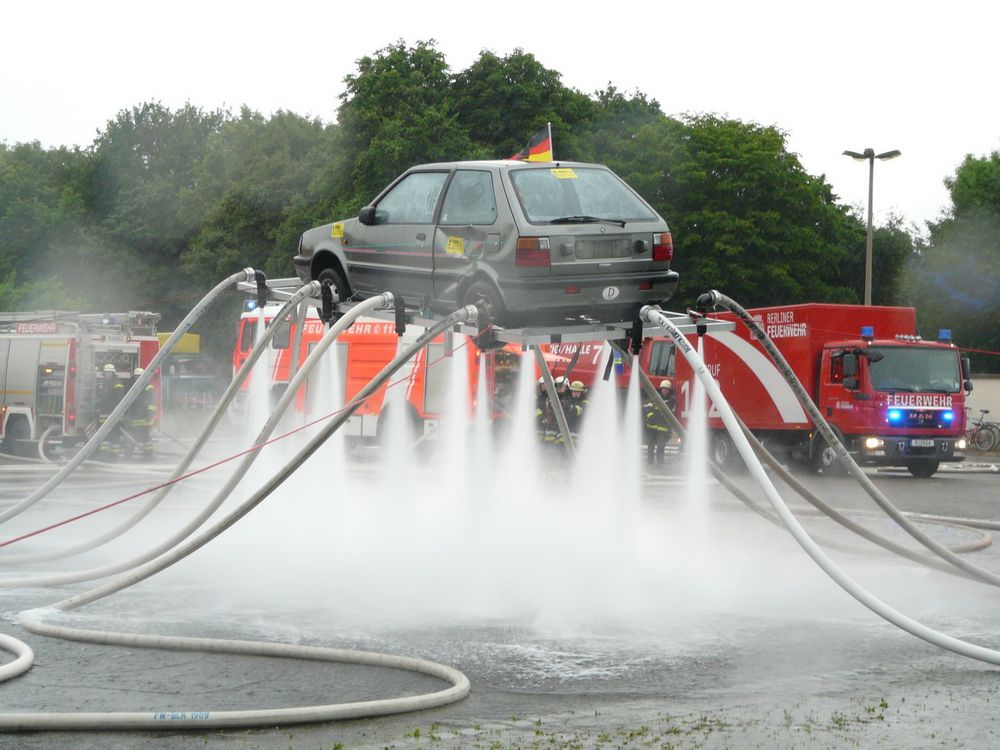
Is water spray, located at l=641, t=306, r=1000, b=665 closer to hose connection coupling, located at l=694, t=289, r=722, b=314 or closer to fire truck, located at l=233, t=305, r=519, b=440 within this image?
hose connection coupling, located at l=694, t=289, r=722, b=314

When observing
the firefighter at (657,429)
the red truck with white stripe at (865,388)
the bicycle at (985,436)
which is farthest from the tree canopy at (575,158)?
the red truck with white stripe at (865,388)

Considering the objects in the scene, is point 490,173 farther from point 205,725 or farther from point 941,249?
point 941,249

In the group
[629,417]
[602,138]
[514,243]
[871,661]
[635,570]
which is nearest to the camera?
[871,661]

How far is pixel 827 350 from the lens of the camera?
84.0ft

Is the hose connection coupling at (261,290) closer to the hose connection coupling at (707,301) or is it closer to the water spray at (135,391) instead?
the water spray at (135,391)

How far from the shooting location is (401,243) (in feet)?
37.0

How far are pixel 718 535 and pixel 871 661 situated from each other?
6.69 meters

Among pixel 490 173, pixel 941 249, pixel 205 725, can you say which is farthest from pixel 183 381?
pixel 205 725

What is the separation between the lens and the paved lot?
6.90 metres

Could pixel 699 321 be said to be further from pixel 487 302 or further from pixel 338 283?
pixel 338 283

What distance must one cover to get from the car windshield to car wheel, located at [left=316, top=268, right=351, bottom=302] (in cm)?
222

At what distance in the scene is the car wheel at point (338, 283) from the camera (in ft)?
39.5

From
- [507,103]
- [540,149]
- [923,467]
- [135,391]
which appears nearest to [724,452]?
[923,467]

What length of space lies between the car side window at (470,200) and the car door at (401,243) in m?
0.16
